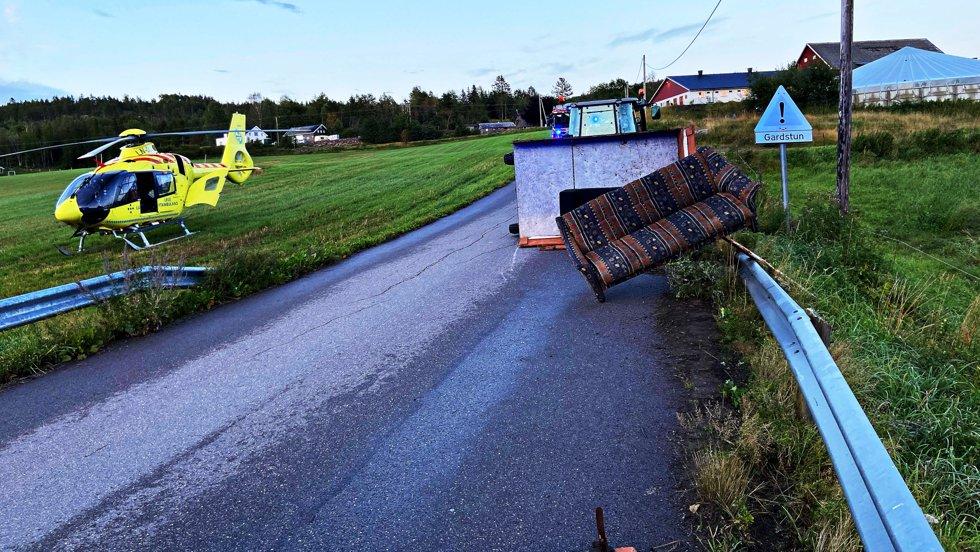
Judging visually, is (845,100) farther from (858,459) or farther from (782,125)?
(858,459)

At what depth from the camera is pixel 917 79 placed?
146 ft

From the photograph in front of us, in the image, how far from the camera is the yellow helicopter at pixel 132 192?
1465cm

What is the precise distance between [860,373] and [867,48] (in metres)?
80.6

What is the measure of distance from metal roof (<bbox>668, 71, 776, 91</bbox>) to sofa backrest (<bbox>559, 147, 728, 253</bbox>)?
84.5 m

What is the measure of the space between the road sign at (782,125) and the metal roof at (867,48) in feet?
219

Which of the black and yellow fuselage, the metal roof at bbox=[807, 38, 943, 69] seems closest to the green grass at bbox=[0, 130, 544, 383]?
the black and yellow fuselage

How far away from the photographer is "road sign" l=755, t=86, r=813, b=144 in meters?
10.3

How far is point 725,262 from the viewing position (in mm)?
7469

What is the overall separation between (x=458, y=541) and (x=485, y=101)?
375 ft

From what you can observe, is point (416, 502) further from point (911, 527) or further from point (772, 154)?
point (772, 154)

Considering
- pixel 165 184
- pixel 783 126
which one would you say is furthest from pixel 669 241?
pixel 165 184

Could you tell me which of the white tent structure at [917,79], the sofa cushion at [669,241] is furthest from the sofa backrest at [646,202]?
the white tent structure at [917,79]

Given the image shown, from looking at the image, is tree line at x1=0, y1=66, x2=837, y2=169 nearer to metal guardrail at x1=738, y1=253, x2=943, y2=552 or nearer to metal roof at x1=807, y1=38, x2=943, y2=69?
metal roof at x1=807, y1=38, x2=943, y2=69

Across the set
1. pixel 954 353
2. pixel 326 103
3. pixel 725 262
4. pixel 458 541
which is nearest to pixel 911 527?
pixel 458 541
